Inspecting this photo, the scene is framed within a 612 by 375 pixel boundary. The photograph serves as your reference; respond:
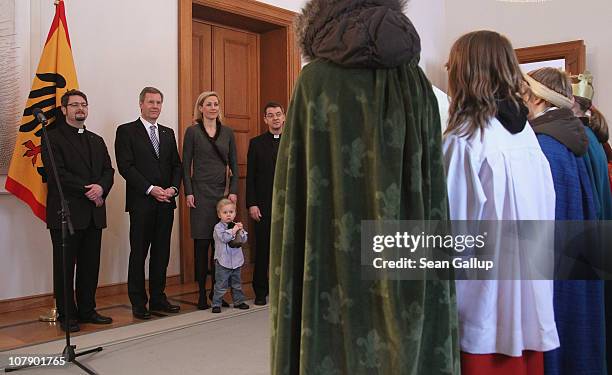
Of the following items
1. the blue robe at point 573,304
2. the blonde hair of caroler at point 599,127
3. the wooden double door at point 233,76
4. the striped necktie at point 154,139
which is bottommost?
the blue robe at point 573,304

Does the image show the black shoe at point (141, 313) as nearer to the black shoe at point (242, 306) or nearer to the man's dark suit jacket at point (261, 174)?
the black shoe at point (242, 306)

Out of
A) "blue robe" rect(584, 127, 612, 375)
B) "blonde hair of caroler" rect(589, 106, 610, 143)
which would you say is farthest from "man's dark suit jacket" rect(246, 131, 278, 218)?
"blue robe" rect(584, 127, 612, 375)

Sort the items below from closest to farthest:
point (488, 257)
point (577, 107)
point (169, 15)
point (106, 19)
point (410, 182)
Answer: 1. point (410, 182)
2. point (488, 257)
3. point (577, 107)
4. point (106, 19)
5. point (169, 15)

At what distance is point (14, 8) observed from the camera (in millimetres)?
4023

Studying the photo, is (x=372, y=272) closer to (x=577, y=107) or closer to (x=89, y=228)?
(x=577, y=107)

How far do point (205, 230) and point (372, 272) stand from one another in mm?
3021

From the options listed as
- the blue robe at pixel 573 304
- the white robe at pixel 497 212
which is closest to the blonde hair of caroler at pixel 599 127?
the blue robe at pixel 573 304

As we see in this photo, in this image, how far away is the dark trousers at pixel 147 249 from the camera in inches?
154

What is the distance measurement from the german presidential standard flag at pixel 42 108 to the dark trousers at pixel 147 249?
0.59m

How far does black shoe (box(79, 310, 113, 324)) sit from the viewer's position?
3.67 metres

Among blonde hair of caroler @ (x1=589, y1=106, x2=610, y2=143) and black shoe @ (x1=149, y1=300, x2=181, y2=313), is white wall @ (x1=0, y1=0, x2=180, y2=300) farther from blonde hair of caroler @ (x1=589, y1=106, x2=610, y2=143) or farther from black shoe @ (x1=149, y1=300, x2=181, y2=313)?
blonde hair of caroler @ (x1=589, y1=106, x2=610, y2=143)

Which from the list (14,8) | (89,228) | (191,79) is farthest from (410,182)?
(191,79)

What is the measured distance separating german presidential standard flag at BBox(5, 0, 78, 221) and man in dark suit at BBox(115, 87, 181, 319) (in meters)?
0.48

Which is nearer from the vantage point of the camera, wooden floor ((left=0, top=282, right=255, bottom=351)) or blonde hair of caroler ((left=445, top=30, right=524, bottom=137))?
blonde hair of caroler ((left=445, top=30, right=524, bottom=137))
